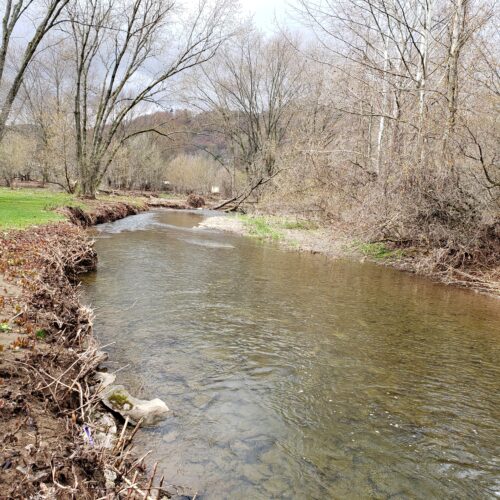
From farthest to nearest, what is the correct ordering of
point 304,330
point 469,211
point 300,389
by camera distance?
point 469,211 → point 304,330 → point 300,389

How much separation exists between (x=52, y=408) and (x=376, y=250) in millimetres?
14013

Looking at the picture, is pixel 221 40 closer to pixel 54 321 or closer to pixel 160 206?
pixel 160 206

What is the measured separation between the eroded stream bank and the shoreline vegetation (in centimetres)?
51

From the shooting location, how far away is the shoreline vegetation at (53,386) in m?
2.39

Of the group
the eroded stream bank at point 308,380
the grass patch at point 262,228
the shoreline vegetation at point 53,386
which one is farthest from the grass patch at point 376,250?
the grass patch at point 262,228

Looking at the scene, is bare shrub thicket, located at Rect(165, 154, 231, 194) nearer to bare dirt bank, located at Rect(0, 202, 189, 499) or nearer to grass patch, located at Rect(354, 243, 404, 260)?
grass patch, located at Rect(354, 243, 404, 260)

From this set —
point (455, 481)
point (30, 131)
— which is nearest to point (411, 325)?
point (455, 481)

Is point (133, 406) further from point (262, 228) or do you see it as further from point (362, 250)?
point (262, 228)

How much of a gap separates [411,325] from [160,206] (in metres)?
38.8

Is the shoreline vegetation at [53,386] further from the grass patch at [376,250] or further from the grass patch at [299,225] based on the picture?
the grass patch at [299,225]

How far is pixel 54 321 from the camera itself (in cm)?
514

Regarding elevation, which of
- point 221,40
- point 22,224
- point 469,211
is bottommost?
point 22,224

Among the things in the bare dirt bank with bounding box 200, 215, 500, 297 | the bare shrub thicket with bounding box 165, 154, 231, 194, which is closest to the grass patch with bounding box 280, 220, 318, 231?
the bare dirt bank with bounding box 200, 215, 500, 297

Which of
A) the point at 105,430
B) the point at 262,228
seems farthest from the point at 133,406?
the point at 262,228
